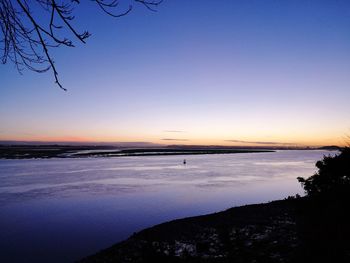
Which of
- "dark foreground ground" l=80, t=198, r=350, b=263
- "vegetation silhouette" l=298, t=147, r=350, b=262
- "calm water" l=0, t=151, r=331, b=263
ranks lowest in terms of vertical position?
"calm water" l=0, t=151, r=331, b=263

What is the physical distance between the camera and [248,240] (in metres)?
12.4

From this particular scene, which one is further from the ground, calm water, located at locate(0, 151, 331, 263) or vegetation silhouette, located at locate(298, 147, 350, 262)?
vegetation silhouette, located at locate(298, 147, 350, 262)

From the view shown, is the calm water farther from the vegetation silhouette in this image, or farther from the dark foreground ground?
the vegetation silhouette

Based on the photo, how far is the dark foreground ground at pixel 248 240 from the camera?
9.51 metres

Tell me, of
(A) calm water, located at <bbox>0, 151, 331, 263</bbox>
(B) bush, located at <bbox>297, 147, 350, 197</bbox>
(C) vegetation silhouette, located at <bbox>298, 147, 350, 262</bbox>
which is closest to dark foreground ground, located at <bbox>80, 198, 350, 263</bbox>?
(C) vegetation silhouette, located at <bbox>298, 147, 350, 262</bbox>

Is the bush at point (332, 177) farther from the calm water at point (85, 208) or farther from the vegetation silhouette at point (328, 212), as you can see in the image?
the calm water at point (85, 208)

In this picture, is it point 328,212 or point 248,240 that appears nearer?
point 328,212

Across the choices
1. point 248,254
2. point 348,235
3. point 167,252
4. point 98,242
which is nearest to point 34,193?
point 98,242

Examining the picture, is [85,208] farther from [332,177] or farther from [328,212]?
[328,212]

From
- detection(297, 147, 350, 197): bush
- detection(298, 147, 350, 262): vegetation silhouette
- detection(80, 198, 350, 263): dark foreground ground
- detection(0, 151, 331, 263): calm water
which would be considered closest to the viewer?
detection(298, 147, 350, 262): vegetation silhouette

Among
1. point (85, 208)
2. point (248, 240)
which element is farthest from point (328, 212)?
point (85, 208)

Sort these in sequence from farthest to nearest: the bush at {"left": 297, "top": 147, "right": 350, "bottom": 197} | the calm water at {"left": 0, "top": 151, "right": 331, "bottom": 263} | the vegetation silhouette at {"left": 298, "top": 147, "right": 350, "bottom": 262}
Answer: the calm water at {"left": 0, "top": 151, "right": 331, "bottom": 263} < the bush at {"left": 297, "top": 147, "right": 350, "bottom": 197} < the vegetation silhouette at {"left": 298, "top": 147, "right": 350, "bottom": 262}

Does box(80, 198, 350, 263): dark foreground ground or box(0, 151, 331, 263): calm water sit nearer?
box(80, 198, 350, 263): dark foreground ground

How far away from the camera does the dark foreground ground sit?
9508mm
